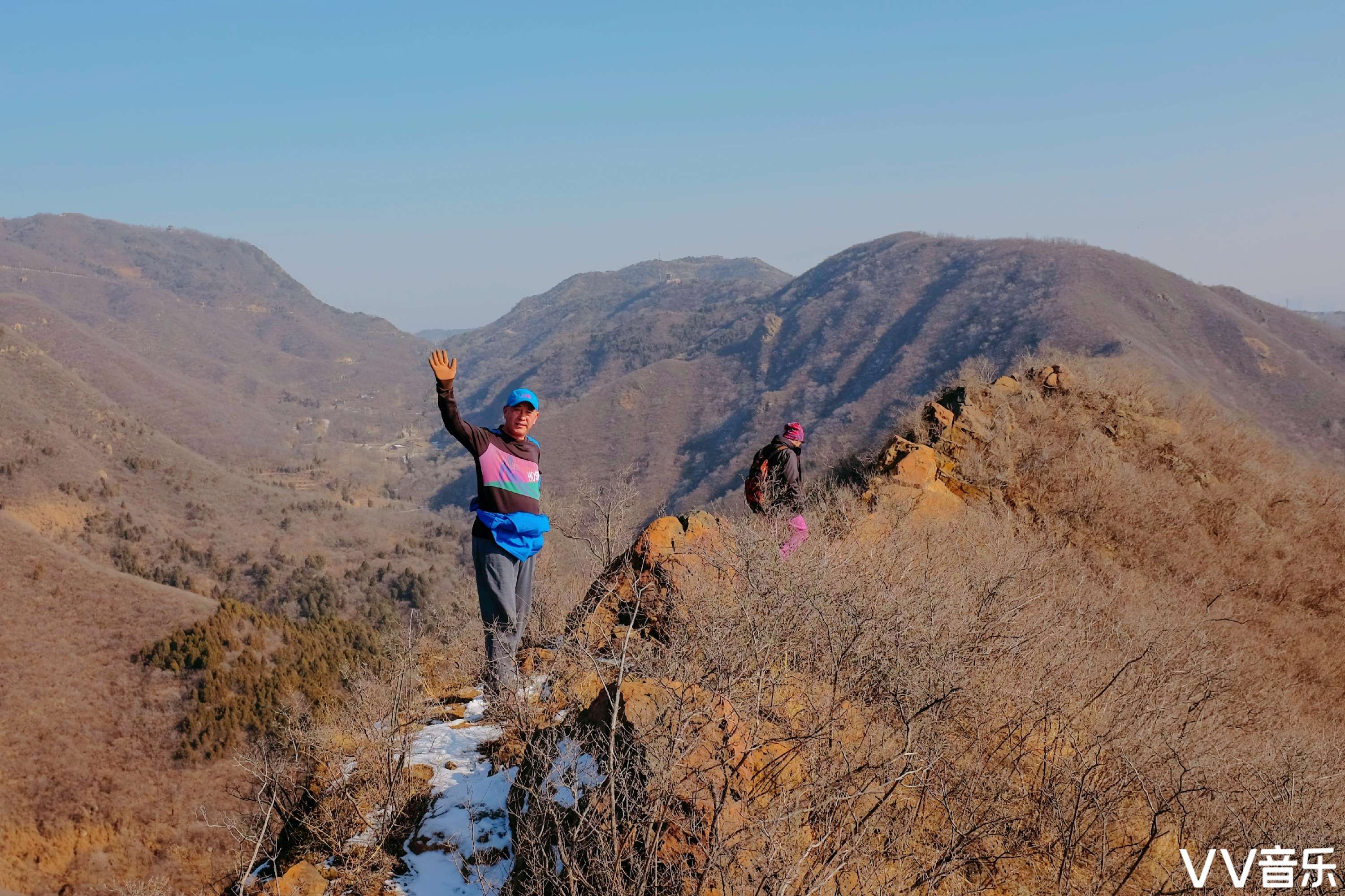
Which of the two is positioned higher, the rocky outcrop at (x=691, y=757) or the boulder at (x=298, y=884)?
the rocky outcrop at (x=691, y=757)

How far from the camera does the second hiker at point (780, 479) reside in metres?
5.98

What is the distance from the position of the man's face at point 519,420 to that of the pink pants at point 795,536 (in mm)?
2062

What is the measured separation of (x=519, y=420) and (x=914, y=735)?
2.80 m

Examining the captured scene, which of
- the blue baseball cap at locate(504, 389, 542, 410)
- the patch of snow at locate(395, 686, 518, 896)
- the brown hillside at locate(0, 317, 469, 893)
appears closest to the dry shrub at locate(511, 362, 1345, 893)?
the patch of snow at locate(395, 686, 518, 896)

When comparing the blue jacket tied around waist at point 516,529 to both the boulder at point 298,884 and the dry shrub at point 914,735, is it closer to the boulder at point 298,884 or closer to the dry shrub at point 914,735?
the dry shrub at point 914,735

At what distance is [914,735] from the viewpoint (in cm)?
359

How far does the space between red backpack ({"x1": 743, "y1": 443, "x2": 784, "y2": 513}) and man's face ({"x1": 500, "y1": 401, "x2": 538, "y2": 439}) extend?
243cm

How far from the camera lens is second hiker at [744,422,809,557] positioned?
19.6ft

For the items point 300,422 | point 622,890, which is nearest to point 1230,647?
point 622,890

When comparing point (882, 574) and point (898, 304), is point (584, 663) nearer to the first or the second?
point (882, 574)

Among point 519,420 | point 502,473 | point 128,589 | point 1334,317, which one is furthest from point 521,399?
point 1334,317

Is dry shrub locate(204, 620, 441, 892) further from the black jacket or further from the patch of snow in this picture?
the black jacket

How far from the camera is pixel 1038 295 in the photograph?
81312 millimetres

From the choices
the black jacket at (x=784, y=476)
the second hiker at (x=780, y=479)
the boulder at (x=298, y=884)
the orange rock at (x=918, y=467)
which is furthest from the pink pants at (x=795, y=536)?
the boulder at (x=298, y=884)
